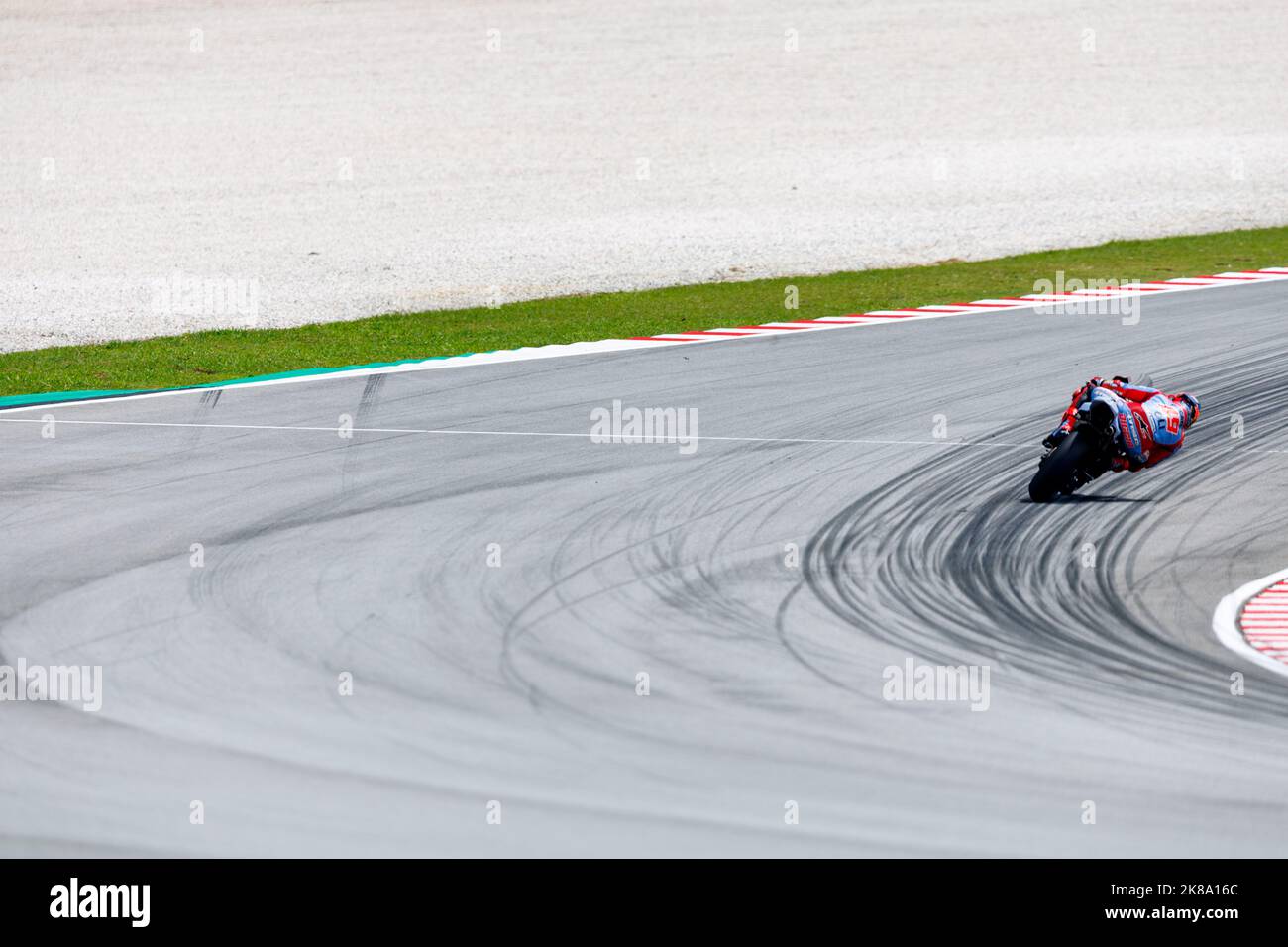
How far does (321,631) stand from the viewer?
8.65 meters

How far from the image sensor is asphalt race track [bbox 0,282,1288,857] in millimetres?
6688

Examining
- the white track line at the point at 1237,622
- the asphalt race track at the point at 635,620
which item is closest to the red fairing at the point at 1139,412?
the asphalt race track at the point at 635,620

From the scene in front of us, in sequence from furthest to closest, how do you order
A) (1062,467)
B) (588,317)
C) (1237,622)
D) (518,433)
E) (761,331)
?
(588,317) < (761,331) < (518,433) < (1062,467) < (1237,622)

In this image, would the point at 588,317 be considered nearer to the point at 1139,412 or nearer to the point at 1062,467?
the point at 1139,412

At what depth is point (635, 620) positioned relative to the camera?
879 centimetres

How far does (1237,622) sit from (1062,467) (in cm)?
247

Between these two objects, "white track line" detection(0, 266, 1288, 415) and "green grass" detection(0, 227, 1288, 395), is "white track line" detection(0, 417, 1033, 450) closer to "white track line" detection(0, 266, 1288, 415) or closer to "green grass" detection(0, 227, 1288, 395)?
"white track line" detection(0, 266, 1288, 415)

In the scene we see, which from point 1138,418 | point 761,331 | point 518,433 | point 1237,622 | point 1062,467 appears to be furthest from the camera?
point 761,331

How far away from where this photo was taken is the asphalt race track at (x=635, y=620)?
6688mm

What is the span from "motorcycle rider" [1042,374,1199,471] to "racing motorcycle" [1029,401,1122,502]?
0.08 metres

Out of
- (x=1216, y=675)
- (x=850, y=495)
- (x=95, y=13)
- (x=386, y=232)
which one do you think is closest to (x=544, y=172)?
(x=386, y=232)

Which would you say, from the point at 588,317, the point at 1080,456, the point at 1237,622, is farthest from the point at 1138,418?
the point at 588,317

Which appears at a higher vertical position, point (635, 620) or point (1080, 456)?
point (1080, 456)
